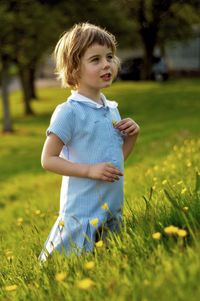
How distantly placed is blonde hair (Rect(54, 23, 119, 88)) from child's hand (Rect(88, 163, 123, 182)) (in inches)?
24.6

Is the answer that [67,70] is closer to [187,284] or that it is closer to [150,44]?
[187,284]

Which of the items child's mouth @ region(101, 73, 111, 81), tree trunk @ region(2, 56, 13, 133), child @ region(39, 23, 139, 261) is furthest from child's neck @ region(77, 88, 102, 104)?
tree trunk @ region(2, 56, 13, 133)

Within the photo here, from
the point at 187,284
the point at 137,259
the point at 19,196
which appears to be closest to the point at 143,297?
the point at 187,284

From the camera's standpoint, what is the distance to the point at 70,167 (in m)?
3.40

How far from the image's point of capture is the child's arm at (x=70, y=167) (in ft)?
10.9

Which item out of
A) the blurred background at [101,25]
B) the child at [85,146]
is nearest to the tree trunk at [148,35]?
the blurred background at [101,25]

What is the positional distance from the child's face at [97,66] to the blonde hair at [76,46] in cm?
3

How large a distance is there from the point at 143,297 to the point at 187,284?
0.57 feet

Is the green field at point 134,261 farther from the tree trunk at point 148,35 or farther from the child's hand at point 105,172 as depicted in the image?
the tree trunk at point 148,35

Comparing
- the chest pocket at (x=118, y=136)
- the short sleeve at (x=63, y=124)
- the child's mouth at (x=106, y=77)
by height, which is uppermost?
the child's mouth at (x=106, y=77)

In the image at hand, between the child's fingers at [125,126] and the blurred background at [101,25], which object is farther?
the blurred background at [101,25]

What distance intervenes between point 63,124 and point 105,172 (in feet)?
1.25

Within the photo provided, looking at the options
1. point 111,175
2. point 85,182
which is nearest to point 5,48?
point 85,182

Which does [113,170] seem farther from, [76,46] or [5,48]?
[5,48]
